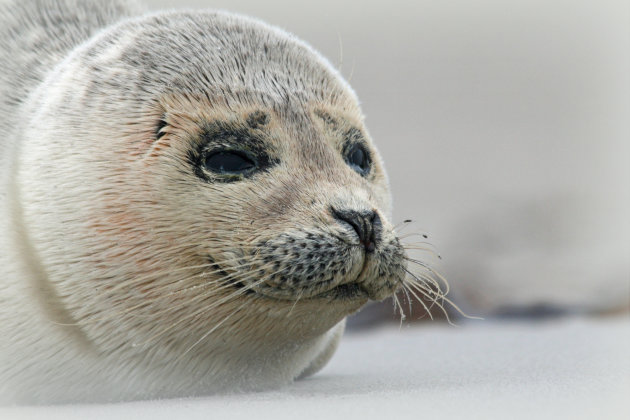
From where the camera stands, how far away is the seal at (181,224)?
3275 mm

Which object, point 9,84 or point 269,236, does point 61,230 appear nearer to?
point 269,236

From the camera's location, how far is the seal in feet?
10.7

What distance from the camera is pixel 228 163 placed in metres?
3.42

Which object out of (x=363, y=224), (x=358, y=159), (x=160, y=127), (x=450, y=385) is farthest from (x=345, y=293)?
(x=160, y=127)

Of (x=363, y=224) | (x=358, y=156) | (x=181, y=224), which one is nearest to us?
(x=363, y=224)

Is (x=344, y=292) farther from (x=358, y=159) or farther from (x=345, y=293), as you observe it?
(x=358, y=159)

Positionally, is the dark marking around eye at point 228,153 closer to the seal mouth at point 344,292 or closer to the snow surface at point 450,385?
the seal mouth at point 344,292

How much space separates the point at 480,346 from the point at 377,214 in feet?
6.78

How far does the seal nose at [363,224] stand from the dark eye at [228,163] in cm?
43

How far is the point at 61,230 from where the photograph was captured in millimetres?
3428

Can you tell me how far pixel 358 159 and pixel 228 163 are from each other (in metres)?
0.68

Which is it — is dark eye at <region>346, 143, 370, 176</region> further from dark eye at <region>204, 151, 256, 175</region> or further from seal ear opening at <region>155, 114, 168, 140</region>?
seal ear opening at <region>155, 114, 168, 140</region>

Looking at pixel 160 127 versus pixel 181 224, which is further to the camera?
pixel 160 127

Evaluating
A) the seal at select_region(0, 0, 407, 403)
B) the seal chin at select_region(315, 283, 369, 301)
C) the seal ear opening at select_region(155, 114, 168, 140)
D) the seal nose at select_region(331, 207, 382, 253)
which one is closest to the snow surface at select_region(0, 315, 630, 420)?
the seal at select_region(0, 0, 407, 403)
